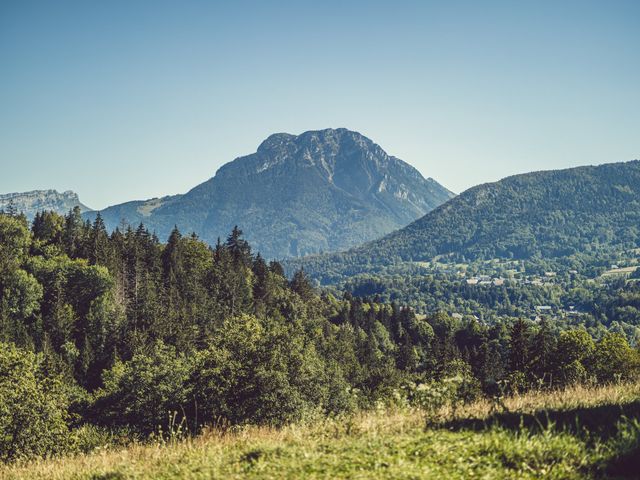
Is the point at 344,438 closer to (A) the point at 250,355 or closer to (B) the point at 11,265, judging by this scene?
(A) the point at 250,355

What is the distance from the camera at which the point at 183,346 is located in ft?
279

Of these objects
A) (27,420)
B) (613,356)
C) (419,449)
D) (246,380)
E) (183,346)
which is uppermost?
(419,449)

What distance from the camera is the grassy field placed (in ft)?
23.6

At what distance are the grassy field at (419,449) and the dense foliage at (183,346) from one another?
1.29m

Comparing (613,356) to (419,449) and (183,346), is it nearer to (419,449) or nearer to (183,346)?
(183,346)

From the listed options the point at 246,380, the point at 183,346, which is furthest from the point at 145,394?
the point at 183,346

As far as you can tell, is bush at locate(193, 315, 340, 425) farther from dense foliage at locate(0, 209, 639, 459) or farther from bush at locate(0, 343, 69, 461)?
bush at locate(0, 343, 69, 461)

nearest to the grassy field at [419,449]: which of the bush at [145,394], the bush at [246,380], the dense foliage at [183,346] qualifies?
the dense foliage at [183,346]

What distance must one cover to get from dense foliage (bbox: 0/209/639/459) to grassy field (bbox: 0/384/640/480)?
50.9 inches

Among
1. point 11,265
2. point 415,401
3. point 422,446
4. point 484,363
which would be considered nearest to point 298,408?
point 415,401

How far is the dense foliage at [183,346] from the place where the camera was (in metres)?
40.7

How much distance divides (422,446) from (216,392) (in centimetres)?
3277

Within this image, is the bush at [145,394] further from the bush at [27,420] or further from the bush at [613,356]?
the bush at [613,356]

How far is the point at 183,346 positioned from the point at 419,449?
82982 millimetres
